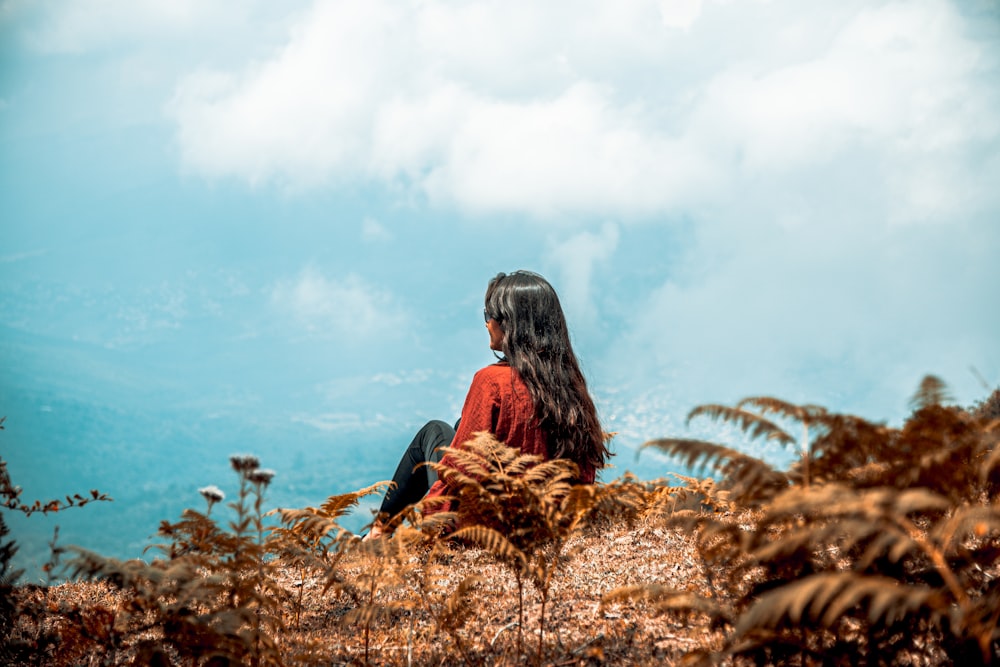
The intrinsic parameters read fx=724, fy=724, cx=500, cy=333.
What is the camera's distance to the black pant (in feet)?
19.1

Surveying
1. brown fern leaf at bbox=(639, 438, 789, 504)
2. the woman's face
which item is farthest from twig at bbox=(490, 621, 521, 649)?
the woman's face

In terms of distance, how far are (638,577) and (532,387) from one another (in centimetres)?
140

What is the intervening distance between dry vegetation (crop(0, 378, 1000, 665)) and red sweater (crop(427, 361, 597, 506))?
0.75m

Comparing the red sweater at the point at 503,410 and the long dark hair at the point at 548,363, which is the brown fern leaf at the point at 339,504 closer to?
the red sweater at the point at 503,410

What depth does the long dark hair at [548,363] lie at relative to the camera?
502 cm

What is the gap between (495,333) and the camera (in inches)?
208

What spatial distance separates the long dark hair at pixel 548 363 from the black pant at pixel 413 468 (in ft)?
3.37

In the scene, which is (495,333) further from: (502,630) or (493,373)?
(502,630)

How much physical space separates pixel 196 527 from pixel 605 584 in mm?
2420

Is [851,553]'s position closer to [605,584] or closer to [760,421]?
[760,421]

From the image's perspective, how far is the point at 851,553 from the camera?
10.7 feet

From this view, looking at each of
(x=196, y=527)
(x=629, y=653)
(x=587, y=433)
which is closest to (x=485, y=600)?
(x=629, y=653)

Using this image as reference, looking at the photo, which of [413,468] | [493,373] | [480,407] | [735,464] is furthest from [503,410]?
[735,464]

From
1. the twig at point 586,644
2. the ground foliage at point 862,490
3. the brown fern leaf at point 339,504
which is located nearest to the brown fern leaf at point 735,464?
the ground foliage at point 862,490
